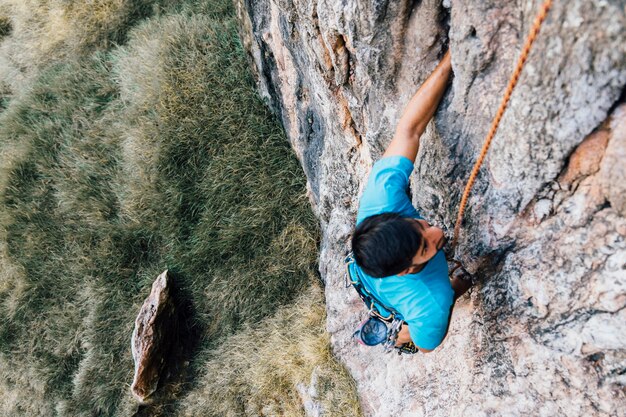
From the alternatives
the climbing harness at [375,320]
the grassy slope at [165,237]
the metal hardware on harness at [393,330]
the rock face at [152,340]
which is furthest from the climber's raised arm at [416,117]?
the rock face at [152,340]

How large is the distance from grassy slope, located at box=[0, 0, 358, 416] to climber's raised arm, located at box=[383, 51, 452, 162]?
2659 millimetres

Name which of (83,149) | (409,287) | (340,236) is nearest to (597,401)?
(409,287)

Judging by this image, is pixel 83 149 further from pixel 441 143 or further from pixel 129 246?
pixel 441 143

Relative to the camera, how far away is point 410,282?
2.09 metres

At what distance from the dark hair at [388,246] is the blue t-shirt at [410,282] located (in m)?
0.18

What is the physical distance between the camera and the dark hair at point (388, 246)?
6.24 feet

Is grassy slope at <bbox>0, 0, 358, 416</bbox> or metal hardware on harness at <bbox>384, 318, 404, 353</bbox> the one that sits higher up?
metal hardware on harness at <bbox>384, 318, 404, 353</bbox>

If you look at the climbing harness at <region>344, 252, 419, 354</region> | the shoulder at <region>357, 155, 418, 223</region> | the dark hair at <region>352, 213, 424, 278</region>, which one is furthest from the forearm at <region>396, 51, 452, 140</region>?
the climbing harness at <region>344, 252, 419, 354</region>

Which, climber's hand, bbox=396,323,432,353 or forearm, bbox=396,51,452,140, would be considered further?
climber's hand, bbox=396,323,432,353

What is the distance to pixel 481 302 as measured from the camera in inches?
94.0

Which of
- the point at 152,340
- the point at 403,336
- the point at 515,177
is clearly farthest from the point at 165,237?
the point at 515,177

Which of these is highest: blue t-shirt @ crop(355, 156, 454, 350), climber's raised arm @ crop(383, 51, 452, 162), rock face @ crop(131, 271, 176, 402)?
climber's raised arm @ crop(383, 51, 452, 162)

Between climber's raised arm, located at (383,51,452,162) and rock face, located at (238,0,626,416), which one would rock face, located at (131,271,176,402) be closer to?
rock face, located at (238,0,626,416)

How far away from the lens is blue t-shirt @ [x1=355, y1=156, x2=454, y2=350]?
2.09 meters
